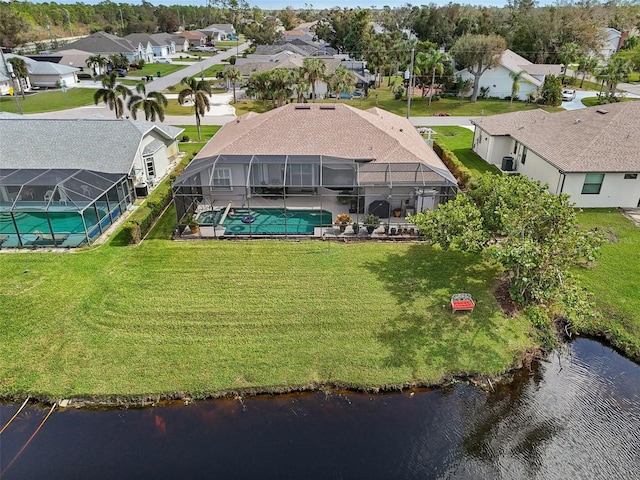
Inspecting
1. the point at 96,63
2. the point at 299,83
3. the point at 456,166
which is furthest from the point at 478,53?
the point at 96,63

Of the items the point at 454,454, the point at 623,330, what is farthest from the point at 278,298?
the point at 623,330

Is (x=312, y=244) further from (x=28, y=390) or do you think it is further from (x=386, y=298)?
(x=28, y=390)

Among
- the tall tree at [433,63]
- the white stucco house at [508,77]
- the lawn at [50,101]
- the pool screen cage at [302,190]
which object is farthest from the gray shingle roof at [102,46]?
the pool screen cage at [302,190]

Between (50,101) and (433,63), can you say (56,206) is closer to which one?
(50,101)

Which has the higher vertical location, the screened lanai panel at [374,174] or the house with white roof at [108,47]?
the house with white roof at [108,47]

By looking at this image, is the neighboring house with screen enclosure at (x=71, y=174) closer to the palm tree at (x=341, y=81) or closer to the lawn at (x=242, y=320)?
the lawn at (x=242, y=320)

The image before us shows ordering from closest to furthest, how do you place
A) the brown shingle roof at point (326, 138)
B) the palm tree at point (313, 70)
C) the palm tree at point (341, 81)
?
the brown shingle roof at point (326, 138)
the palm tree at point (313, 70)
the palm tree at point (341, 81)

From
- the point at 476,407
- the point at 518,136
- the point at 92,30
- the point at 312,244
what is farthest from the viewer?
the point at 92,30
